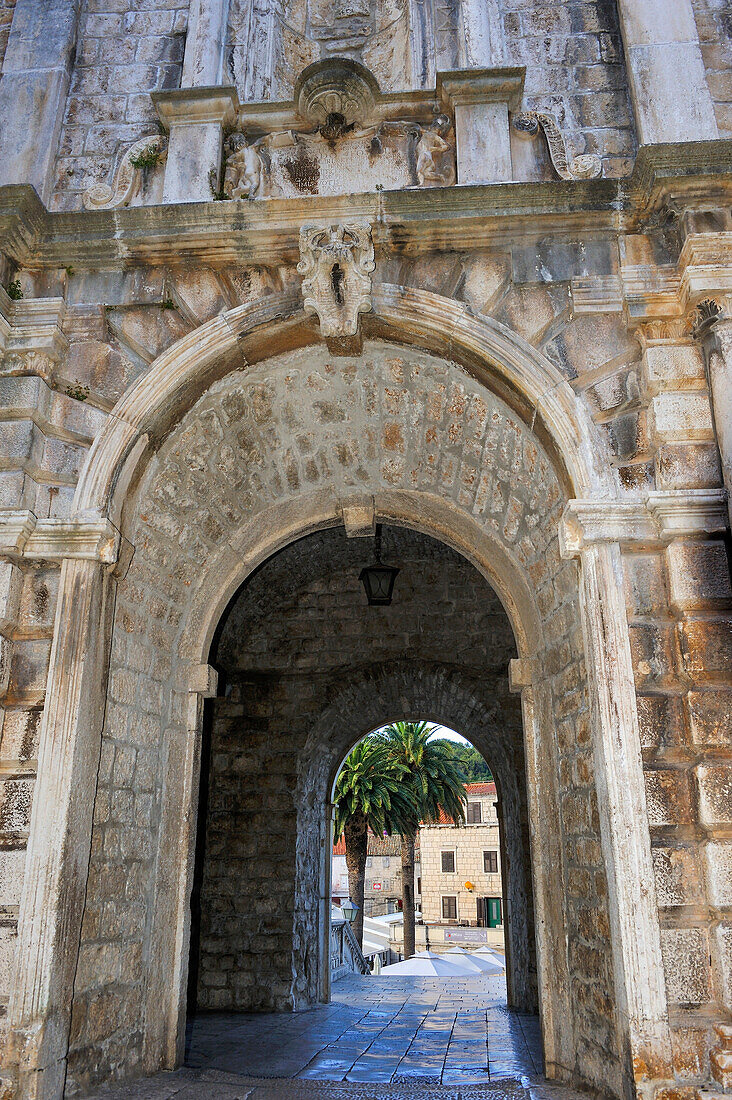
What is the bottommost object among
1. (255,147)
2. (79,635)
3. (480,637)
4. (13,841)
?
(13,841)

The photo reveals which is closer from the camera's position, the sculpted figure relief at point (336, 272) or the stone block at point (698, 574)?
the stone block at point (698, 574)

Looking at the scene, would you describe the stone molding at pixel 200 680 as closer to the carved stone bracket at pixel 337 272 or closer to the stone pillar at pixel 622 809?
the carved stone bracket at pixel 337 272

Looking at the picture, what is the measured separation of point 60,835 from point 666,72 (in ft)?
13.7

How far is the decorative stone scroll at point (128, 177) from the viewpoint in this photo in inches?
161

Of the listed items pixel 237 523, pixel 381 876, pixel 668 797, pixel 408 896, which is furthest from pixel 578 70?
pixel 381 876

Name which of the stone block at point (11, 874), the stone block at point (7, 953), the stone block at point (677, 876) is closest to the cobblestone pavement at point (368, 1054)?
the stone block at point (7, 953)

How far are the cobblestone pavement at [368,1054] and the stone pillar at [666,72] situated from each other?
4023 millimetres

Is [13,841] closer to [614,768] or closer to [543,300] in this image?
[614,768]

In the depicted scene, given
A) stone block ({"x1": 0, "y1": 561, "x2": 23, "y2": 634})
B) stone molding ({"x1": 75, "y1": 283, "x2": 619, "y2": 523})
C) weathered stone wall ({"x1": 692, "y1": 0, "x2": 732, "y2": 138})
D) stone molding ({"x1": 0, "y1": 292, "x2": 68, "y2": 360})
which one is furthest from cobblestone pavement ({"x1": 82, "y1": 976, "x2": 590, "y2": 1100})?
weathered stone wall ({"x1": 692, "y1": 0, "x2": 732, "y2": 138})

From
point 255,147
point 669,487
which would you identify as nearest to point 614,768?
point 669,487

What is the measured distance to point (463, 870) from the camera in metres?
30.0

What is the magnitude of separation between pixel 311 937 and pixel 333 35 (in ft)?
21.7

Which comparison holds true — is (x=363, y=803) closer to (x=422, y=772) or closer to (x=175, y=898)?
(x=422, y=772)

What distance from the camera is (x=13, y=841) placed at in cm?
321
